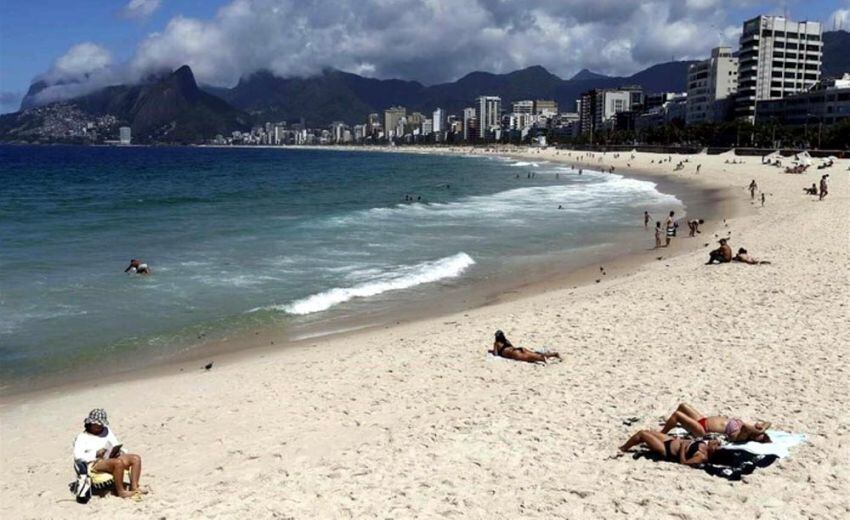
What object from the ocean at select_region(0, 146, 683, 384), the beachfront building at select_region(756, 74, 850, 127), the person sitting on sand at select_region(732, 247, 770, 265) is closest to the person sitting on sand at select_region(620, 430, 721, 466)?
the ocean at select_region(0, 146, 683, 384)

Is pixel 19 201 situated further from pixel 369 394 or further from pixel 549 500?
pixel 549 500

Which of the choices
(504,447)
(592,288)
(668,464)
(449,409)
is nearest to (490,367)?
(449,409)

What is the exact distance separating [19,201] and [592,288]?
1749 inches

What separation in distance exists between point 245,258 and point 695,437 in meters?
18.5

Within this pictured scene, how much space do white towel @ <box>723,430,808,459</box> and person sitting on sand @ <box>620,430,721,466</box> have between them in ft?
0.59

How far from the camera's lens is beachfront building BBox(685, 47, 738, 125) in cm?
14238

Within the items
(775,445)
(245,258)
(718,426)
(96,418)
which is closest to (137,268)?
(245,258)

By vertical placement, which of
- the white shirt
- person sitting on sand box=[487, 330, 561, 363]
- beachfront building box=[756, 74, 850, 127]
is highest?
beachfront building box=[756, 74, 850, 127]

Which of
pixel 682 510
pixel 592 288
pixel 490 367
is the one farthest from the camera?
pixel 592 288

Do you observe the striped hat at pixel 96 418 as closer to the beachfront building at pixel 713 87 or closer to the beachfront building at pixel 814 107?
the beachfront building at pixel 814 107

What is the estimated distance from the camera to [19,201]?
47469 mm

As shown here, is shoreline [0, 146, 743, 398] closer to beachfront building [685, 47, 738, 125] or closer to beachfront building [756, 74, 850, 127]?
beachfront building [756, 74, 850, 127]

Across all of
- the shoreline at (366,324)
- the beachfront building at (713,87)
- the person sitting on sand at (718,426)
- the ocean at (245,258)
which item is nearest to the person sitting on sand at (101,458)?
the shoreline at (366,324)

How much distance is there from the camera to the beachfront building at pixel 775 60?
130m
